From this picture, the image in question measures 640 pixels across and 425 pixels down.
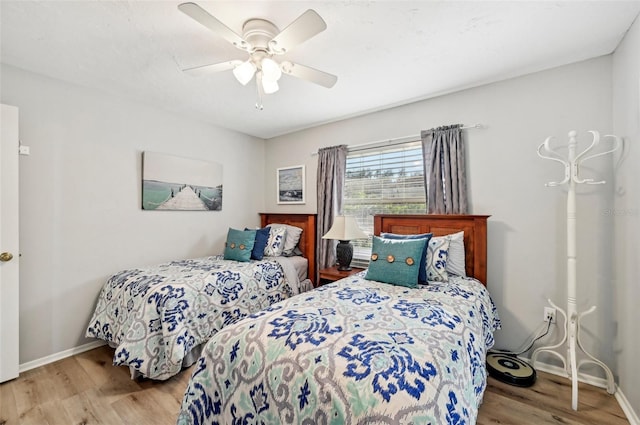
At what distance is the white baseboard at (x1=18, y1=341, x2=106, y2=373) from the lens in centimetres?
223

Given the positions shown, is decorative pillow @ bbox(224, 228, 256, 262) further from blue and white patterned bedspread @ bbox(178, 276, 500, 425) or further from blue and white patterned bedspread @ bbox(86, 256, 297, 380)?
blue and white patterned bedspread @ bbox(178, 276, 500, 425)

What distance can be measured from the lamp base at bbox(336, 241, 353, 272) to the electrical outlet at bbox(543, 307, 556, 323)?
1.70 metres

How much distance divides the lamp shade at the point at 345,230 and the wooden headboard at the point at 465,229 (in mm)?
378

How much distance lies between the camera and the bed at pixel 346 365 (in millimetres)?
932

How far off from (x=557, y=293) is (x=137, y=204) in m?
3.94

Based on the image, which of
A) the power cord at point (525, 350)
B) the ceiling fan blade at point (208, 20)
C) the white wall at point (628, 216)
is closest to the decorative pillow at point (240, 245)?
the ceiling fan blade at point (208, 20)

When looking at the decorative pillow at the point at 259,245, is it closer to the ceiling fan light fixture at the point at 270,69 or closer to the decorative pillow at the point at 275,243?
the decorative pillow at the point at 275,243

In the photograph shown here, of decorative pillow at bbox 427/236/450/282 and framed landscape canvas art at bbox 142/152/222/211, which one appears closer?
decorative pillow at bbox 427/236/450/282

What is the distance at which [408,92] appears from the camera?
2660mm

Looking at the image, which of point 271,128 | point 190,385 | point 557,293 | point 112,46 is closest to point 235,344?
point 190,385

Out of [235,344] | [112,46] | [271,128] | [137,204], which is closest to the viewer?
[235,344]

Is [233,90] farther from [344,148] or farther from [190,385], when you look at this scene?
[190,385]

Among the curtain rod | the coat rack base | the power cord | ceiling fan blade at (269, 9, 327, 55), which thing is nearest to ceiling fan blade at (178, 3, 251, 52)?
ceiling fan blade at (269, 9, 327, 55)

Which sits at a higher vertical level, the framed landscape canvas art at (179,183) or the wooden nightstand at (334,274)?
the framed landscape canvas art at (179,183)
